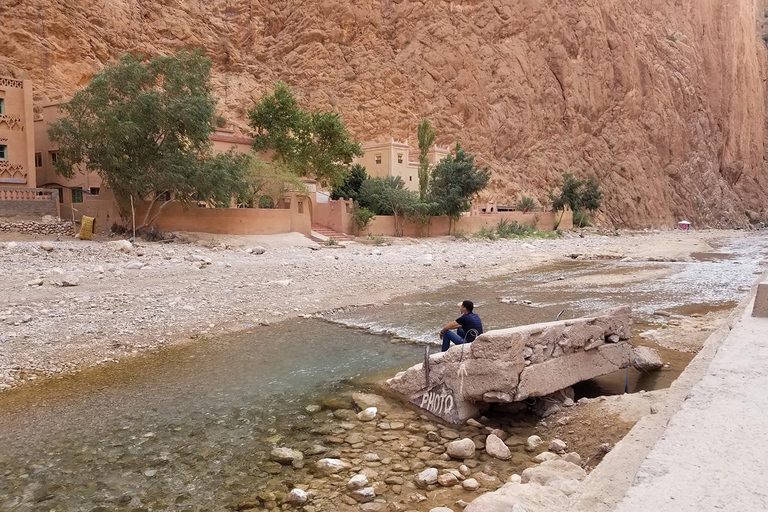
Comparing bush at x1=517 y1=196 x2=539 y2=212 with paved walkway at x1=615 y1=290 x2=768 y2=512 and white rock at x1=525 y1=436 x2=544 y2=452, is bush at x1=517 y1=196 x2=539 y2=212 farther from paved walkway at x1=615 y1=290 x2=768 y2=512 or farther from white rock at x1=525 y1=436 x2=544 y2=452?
paved walkway at x1=615 y1=290 x2=768 y2=512

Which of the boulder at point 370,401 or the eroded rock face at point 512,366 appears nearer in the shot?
the eroded rock face at point 512,366

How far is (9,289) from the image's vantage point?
40.2 feet

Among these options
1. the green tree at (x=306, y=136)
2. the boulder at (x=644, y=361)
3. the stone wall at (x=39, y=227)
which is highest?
the green tree at (x=306, y=136)

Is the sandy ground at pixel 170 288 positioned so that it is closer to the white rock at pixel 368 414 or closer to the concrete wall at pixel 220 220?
the concrete wall at pixel 220 220

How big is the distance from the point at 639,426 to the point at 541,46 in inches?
2591

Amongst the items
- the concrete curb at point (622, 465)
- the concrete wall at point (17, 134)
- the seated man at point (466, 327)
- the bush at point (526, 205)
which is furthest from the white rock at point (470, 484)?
the bush at point (526, 205)

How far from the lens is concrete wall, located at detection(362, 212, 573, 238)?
1337 inches

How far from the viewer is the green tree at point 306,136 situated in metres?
37.4

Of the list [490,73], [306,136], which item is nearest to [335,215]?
[306,136]

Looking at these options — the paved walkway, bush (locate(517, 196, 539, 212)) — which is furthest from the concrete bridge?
bush (locate(517, 196, 539, 212))

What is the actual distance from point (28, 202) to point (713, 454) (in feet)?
93.2

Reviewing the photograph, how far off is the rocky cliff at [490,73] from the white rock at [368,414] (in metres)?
44.2

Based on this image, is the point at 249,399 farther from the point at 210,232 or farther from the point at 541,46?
the point at 541,46

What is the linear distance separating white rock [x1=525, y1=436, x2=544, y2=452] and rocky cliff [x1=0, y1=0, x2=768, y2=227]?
1791 inches
